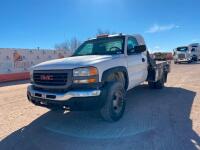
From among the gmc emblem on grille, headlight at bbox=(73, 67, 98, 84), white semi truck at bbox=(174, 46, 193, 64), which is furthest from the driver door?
white semi truck at bbox=(174, 46, 193, 64)

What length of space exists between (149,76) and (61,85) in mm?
3935

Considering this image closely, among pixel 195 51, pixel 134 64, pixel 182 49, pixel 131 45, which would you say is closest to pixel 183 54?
pixel 182 49

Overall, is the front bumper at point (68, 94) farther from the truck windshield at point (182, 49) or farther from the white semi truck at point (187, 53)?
the truck windshield at point (182, 49)

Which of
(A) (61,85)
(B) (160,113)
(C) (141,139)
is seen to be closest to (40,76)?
(A) (61,85)

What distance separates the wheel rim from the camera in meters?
4.66

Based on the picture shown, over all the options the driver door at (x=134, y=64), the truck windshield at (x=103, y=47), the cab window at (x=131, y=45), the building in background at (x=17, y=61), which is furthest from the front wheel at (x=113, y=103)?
the building in background at (x=17, y=61)

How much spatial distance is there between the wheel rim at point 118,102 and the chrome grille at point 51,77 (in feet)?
3.97

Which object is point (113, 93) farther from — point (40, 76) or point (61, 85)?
point (40, 76)

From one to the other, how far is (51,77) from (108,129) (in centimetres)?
158

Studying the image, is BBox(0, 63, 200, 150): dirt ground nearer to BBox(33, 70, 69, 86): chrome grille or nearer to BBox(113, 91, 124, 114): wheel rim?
BBox(113, 91, 124, 114): wheel rim

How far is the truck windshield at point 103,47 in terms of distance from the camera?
18.2ft

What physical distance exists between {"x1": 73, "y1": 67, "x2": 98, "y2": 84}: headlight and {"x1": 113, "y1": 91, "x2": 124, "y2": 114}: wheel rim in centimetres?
81

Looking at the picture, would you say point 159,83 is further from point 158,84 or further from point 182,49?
point 182,49

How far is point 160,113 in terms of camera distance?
17.0 ft
